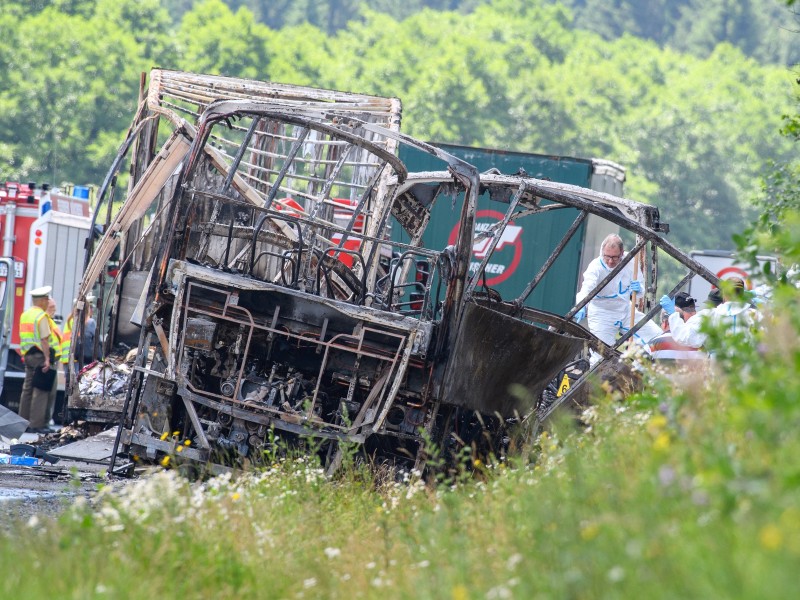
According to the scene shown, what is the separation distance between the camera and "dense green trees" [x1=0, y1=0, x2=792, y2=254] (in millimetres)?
44156

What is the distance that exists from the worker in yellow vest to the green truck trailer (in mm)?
4775

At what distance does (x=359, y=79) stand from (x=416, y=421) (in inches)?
2064

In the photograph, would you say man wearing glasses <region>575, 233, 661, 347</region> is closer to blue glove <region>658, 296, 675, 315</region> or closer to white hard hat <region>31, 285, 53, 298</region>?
blue glove <region>658, 296, 675, 315</region>

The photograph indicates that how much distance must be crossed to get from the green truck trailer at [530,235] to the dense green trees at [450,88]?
25973 mm

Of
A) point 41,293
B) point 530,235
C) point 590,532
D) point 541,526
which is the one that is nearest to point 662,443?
point 590,532

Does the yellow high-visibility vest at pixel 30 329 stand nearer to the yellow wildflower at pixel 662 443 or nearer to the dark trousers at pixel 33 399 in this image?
the dark trousers at pixel 33 399

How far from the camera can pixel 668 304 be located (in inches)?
431

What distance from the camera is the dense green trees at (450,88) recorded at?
145ft

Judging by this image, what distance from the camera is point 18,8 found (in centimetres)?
4903

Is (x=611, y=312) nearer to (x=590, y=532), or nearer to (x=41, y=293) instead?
(x=41, y=293)

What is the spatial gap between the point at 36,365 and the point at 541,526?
442 inches

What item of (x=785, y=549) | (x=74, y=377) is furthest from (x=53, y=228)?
(x=785, y=549)

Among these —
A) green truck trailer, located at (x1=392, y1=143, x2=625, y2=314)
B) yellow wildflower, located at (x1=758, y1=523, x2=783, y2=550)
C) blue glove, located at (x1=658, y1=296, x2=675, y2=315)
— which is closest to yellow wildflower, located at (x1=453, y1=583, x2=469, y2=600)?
yellow wildflower, located at (x1=758, y1=523, x2=783, y2=550)

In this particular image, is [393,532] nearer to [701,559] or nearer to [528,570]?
[528,570]
